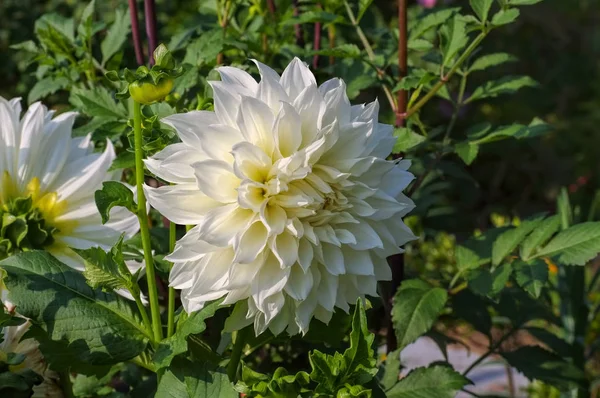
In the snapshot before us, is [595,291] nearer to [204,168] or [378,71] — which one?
[378,71]

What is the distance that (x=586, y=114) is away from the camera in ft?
14.6

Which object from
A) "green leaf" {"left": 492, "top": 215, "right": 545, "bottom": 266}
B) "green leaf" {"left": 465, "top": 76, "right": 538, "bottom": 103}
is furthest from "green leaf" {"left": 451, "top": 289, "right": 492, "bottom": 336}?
"green leaf" {"left": 465, "top": 76, "right": 538, "bottom": 103}

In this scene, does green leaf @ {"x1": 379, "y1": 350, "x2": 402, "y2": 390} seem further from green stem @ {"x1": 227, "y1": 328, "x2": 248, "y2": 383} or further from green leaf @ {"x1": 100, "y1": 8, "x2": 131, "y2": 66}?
green leaf @ {"x1": 100, "y1": 8, "x2": 131, "y2": 66}

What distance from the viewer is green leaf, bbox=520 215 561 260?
3.39 feet

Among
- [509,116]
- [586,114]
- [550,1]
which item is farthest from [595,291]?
[550,1]

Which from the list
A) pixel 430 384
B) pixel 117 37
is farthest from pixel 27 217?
pixel 430 384

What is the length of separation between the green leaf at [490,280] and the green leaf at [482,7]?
12.3 inches

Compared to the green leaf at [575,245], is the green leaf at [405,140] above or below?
above

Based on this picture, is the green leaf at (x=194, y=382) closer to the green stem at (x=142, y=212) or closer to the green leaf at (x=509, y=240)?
the green stem at (x=142, y=212)

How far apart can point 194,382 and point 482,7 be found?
605mm

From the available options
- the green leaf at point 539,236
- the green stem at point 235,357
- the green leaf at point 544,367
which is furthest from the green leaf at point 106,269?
the green leaf at point 544,367

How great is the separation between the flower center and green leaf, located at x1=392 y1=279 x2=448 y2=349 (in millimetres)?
398

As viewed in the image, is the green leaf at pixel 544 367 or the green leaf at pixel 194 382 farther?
the green leaf at pixel 544 367

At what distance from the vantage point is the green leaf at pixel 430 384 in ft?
3.01
